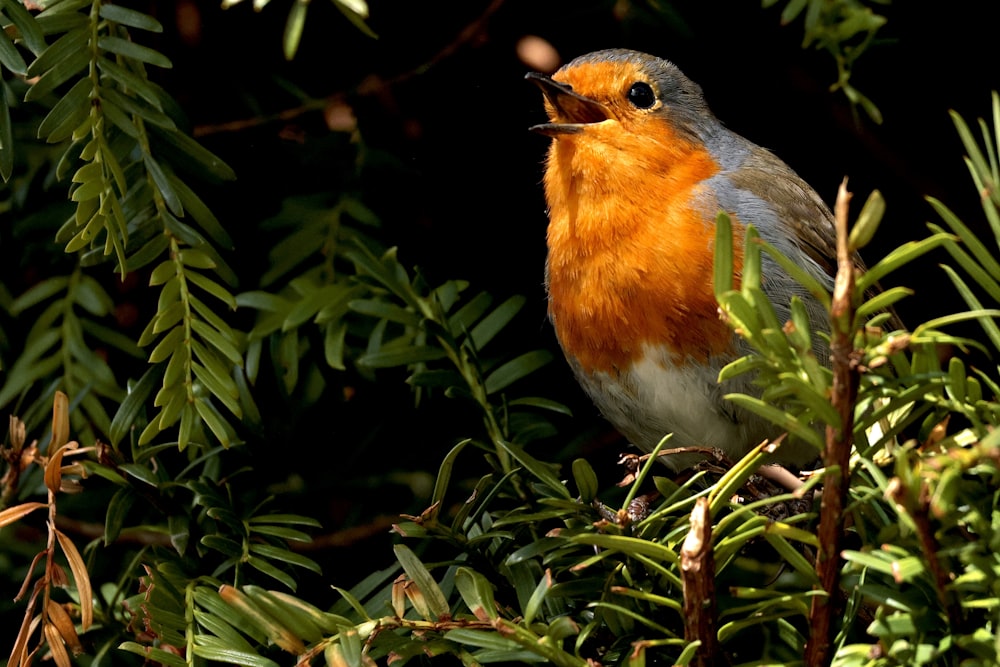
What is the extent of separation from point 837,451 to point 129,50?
2.89ft

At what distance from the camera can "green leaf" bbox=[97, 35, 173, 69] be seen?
1.15m

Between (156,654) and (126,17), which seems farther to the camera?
(126,17)

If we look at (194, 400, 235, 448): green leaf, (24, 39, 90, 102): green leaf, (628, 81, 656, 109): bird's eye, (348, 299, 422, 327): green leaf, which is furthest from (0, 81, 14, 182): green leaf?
(628, 81, 656, 109): bird's eye

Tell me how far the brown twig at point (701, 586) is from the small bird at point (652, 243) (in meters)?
0.91

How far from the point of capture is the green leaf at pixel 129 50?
1151 mm

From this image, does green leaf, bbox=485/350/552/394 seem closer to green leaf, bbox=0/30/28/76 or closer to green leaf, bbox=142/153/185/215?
green leaf, bbox=142/153/185/215

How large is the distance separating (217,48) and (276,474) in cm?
71

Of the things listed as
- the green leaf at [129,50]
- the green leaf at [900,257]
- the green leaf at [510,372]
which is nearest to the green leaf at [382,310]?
the green leaf at [510,372]

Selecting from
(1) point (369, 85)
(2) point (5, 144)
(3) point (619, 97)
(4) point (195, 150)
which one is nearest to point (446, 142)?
(1) point (369, 85)

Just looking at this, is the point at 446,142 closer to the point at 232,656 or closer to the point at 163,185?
the point at 163,185

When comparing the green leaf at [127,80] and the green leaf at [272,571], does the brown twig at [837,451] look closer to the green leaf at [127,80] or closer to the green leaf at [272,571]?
the green leaf at [272,571]

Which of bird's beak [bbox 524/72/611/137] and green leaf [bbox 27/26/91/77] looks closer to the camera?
green leaf [bbox 27/26/91/77]

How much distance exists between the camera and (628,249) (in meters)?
1.74

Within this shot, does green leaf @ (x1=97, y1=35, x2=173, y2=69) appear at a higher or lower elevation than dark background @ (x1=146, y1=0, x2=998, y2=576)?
higher
